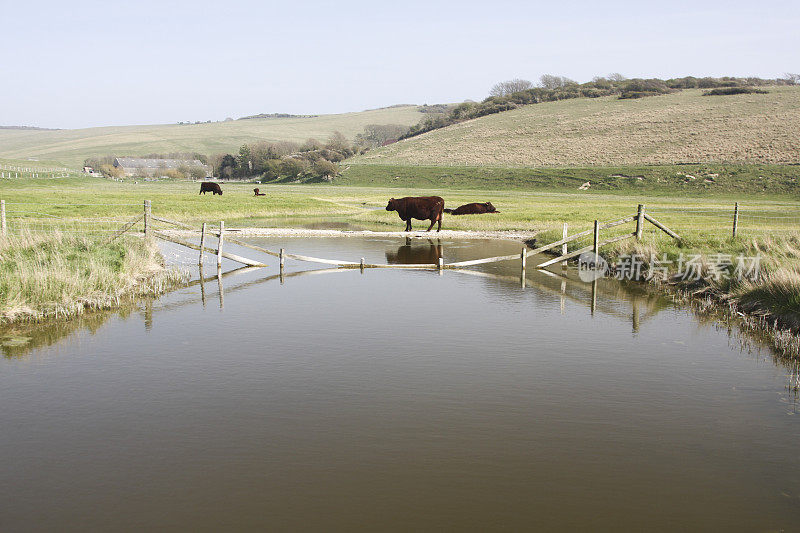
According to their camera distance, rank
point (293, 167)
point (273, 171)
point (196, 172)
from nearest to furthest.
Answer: point (293, 167)
point (273, 171)
point (196, 172)

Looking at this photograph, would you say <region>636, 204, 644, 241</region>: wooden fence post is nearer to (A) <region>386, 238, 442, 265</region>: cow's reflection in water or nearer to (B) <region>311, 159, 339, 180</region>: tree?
(A) <region>386, 238, 442, 265</region>: cow's reflection in water

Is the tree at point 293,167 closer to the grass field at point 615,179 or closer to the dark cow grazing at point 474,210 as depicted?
the grass field at point 615,179

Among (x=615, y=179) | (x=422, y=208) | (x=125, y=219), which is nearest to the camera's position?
(x=125, y=219)

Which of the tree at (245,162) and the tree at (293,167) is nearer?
the tree at (293,167)

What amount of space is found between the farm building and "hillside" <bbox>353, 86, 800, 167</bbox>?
148 ft

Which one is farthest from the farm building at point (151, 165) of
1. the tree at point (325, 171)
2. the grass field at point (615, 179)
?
the grass field at point (615, 179)

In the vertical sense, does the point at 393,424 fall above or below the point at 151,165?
below

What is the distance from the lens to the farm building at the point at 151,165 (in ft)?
445

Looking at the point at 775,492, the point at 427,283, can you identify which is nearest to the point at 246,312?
the point at 427,283

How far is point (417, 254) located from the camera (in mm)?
26156

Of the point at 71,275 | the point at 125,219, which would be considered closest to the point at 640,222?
the point at 71,275

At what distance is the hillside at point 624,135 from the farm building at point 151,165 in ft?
148

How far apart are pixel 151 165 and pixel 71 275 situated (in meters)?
138

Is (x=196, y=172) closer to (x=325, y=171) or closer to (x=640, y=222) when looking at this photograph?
(x=325, y=171)
